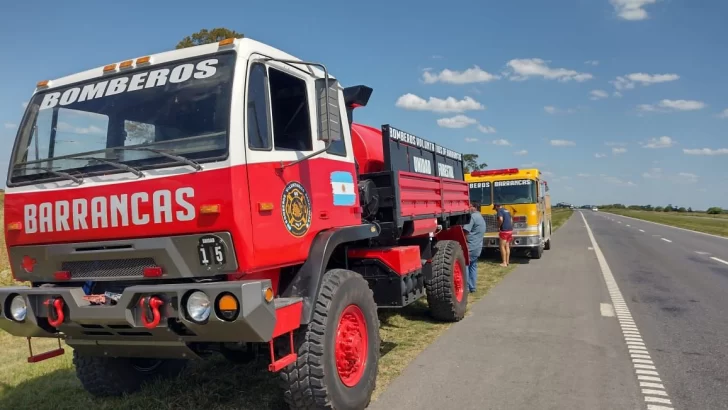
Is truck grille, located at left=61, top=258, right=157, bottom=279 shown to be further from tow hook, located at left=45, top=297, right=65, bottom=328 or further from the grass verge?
the grass verge

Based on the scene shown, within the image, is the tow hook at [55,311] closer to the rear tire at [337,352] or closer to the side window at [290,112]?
the rear tire at [337,352]

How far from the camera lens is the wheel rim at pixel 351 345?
4.11 metres

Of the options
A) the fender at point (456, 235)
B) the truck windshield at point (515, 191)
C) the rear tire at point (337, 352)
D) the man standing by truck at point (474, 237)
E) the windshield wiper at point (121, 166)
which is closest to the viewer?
the windshield wiper at point (121, 166)

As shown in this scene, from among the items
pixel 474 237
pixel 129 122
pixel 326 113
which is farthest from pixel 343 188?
pixel 474 237

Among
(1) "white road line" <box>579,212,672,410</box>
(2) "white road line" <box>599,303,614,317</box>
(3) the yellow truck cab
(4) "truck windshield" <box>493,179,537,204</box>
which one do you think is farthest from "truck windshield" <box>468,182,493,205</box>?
(2) "white road line" <box>599,303,614,317</box>

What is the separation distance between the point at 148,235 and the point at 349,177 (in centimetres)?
192

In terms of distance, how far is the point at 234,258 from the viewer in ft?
10.5

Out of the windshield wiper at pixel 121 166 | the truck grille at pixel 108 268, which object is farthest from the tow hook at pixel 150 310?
the windshield wiper at pixel 121 166

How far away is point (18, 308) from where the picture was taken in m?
3.61

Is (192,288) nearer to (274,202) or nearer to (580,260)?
(274,202)

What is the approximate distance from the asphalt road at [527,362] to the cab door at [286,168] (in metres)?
1.64

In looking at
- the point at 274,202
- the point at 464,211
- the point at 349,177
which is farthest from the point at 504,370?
the point at 464,211

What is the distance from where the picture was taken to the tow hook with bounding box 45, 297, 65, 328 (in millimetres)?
3422

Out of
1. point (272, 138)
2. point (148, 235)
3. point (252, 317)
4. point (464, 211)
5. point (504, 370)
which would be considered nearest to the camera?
point (252, 317)
